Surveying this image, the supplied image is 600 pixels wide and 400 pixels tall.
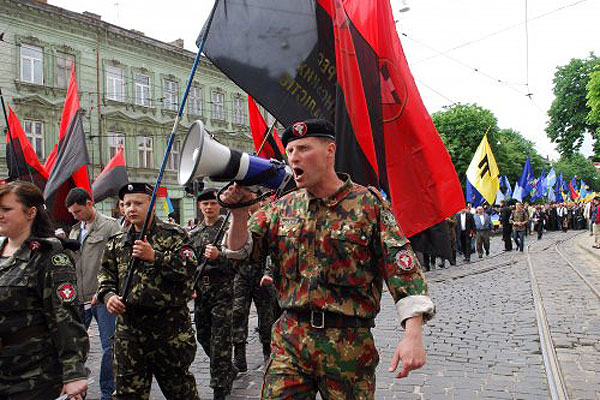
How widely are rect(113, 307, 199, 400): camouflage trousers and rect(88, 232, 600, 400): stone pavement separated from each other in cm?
115

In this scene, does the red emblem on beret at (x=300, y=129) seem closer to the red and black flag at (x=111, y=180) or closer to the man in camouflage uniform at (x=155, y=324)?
the man in camouflage uniform at (x=155, y=324)

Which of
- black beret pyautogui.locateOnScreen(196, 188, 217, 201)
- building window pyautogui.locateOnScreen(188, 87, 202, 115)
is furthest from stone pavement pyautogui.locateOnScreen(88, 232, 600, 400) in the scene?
building window pyautogui.locateOnScreen(188, 87, 202, 115)

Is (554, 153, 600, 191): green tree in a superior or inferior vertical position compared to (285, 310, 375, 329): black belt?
superior

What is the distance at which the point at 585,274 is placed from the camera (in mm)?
12844

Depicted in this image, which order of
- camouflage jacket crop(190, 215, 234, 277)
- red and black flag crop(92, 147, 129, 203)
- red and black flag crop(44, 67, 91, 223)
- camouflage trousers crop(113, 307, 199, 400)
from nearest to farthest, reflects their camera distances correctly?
camouflage trousers crop(113, 307, 199, 400) < camouflage jacket crop(190, 215, 234, 277) < red and black flag crop(44, 67, 91, 223) < red and black flag crop(92, 147, 129, 203)

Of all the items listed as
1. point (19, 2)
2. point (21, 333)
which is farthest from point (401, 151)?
point (19, 2)

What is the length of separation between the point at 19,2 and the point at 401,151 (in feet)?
82.1

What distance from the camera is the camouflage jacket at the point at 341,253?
2.67 meters

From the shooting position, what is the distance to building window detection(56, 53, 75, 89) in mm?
→ 25828

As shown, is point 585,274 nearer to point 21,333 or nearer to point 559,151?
point 21,333

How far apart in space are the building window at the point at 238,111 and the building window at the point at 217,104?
1050 mm

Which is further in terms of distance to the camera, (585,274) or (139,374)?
(585,274)

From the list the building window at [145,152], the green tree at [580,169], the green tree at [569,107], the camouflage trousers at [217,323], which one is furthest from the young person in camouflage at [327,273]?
the green tree at [580,169]

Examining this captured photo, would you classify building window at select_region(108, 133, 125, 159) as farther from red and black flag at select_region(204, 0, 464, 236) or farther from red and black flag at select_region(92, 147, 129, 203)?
red and black flag at select_region(204, 0, 464, 236)
